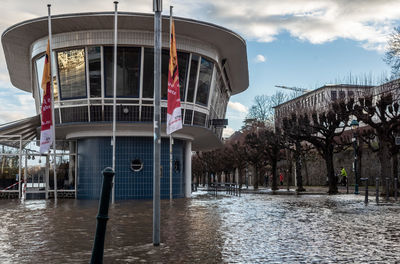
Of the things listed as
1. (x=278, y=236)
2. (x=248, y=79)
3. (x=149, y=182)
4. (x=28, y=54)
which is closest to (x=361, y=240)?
(x=278, y=236)

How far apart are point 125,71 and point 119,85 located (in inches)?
32.3

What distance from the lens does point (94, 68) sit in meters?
24.3

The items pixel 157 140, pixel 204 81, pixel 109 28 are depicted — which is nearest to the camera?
pixel 157 140

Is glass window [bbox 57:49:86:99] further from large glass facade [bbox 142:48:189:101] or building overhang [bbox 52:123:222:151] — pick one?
large glass facade [bbox 142:48:189:101]

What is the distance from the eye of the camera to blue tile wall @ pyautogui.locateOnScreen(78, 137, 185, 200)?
24.8 m

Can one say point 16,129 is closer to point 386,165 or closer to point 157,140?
point 157,140

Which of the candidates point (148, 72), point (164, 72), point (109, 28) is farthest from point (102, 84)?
point (164, 72)

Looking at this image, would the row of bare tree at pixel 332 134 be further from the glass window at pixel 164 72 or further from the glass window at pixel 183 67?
the glass window at pixel 164 72

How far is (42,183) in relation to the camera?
1087 inches

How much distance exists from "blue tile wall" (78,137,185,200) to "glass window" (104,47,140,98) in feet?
8.81

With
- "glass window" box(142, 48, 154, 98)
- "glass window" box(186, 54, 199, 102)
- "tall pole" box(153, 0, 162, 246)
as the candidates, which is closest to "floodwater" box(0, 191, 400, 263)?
"tall pole" box(153, 0, 162, 246)

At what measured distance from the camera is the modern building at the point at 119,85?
24109 millimetres

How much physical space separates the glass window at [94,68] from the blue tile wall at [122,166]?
2951 mm

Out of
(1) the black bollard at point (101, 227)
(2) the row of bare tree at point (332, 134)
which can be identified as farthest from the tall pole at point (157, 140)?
(2) the row of bare tree at point (332, 134)
